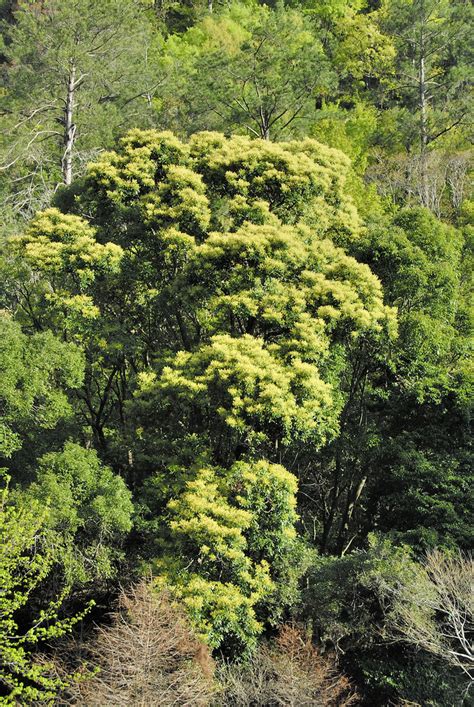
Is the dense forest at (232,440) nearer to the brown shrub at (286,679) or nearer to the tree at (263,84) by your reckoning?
the brown shrub at (286,679)

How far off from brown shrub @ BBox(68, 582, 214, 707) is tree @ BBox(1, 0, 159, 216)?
51.0 feet

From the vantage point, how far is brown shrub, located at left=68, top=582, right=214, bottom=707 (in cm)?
1048

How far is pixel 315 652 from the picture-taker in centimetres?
1196

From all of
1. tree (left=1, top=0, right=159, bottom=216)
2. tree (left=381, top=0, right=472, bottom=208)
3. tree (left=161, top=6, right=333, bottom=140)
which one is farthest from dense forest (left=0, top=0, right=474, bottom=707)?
tree (left=381, top=0, right=472, bottom=208)

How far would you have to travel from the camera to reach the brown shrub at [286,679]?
11172mm

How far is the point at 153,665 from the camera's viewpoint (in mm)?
10820

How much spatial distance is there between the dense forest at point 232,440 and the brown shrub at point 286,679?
57mm

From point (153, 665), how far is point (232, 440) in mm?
4925

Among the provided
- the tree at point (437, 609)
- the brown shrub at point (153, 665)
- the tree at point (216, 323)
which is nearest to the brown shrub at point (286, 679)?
the tree at point (216, 323)

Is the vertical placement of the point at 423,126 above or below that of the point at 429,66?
below

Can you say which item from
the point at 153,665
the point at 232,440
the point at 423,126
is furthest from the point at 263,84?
the point at 153,665

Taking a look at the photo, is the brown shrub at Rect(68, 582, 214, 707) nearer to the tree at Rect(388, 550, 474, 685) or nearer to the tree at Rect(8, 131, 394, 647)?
the tree at Rect(8, 131, 394, 647)

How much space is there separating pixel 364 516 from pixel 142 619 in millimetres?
9917

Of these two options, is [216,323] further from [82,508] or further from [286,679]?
[286,679]
